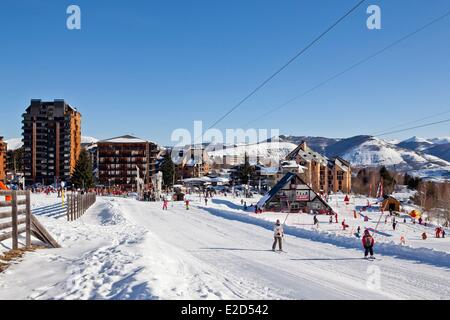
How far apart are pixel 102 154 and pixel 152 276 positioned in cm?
12956

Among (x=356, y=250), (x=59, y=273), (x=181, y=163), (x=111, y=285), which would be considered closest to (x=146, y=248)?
(x=59, y=273)

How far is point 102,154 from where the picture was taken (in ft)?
434

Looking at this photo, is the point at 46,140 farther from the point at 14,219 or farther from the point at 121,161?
the point at 14,219

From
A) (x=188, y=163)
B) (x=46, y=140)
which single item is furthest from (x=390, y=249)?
(x=188, y=163)

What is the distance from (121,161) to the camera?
5226 inches

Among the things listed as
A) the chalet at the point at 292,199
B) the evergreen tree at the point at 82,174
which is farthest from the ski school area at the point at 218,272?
the evergreen tree at the point at 82,174

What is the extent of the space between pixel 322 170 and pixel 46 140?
94.5m

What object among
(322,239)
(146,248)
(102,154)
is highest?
(102,154)

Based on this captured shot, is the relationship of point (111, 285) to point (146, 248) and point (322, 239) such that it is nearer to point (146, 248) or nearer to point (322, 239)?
point (146, 248)

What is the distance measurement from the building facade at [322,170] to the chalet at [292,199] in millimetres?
56323

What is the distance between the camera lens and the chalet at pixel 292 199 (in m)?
63.5

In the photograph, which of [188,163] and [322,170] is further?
[188,163]
